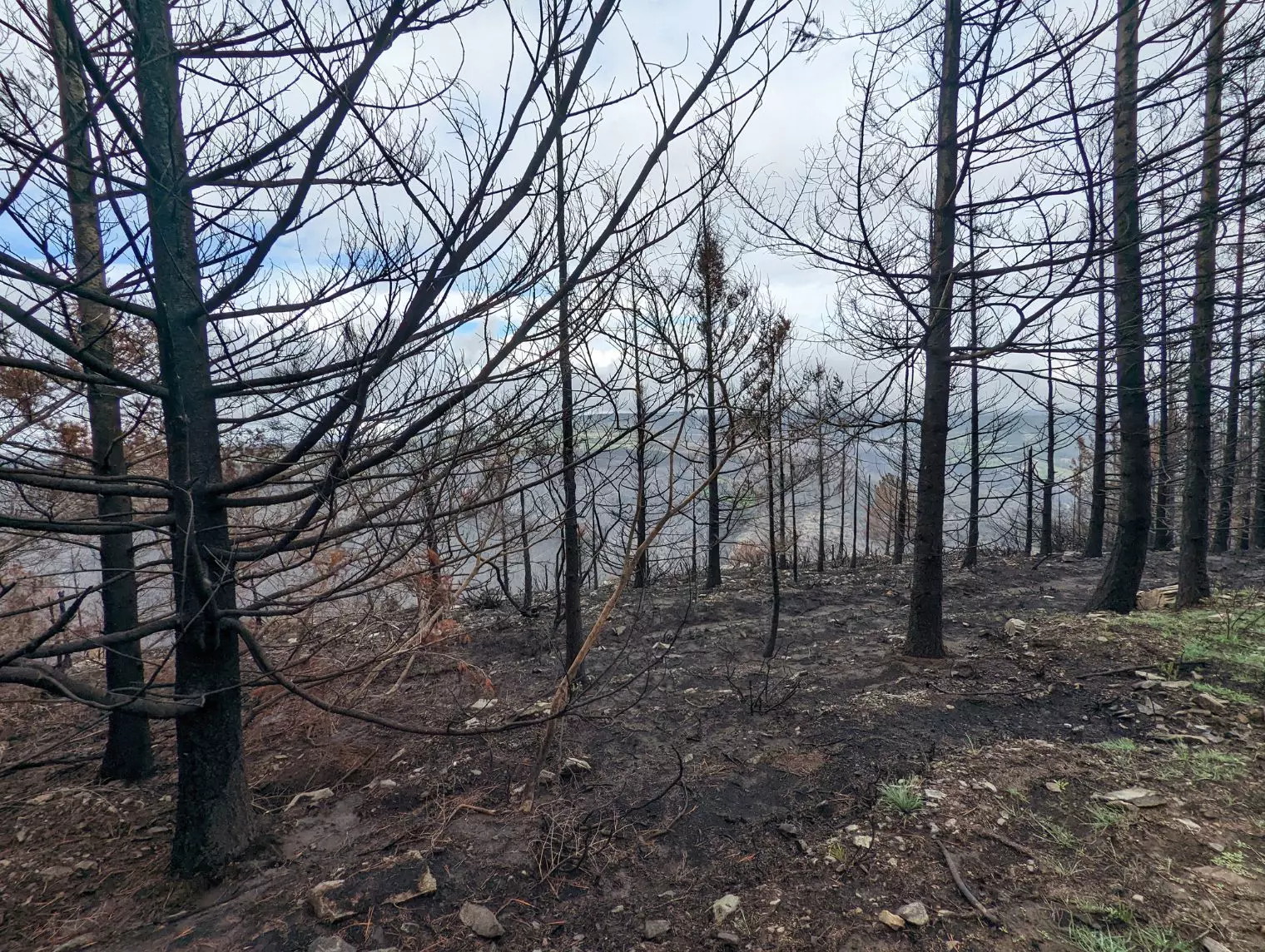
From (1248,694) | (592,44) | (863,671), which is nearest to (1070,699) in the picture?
(1248,694)

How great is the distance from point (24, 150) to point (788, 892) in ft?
14.2

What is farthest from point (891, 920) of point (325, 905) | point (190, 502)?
point (190, 502)

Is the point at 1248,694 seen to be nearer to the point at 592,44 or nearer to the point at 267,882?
the point at 592,44

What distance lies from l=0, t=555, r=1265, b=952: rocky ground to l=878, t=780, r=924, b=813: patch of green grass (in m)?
0.01

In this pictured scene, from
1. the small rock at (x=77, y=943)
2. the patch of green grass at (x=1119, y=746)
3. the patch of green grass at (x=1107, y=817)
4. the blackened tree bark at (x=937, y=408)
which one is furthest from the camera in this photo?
the blackened tree bark at (x=937, y=408)

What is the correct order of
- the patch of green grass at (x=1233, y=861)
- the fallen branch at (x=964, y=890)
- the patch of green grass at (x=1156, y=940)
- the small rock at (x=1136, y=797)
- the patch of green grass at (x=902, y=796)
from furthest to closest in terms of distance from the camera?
1. the patch of green grass at (x=902, y=796)
2. the small rock at (x=1136, y=797)
3. the patch of green grass at (x=1233, y=861)
4. the fallen branch at (x=964, y=890)
5. the patch of green grass at (x=1156, y=940)

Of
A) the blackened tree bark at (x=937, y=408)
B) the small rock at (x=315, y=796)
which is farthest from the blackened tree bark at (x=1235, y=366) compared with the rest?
the small rock at (x=315, y=796)

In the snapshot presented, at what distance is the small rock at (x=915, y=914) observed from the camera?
247 cm

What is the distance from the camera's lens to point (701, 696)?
5703mm

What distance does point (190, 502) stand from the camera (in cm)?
234

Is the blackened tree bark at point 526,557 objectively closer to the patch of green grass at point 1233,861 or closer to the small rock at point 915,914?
the small rock at point 915,914

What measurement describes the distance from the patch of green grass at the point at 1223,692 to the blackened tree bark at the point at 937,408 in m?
1.89

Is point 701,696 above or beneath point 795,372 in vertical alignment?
beneath

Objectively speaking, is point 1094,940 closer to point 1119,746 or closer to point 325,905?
point 1119,746
